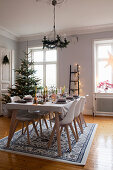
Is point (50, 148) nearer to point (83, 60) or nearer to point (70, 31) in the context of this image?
point (83, 60)

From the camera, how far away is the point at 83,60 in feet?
19.0

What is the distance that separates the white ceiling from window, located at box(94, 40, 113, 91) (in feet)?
2.97

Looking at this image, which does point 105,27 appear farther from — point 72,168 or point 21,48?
point 72,168

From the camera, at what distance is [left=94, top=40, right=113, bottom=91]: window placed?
5883mm

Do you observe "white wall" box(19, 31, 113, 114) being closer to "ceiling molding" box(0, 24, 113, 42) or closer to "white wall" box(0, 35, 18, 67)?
"ceiling molding" box(0, 24, 113, 42)

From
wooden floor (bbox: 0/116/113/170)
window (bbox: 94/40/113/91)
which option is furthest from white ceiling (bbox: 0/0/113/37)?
wooden floor (bbox: 0/116/113/170)

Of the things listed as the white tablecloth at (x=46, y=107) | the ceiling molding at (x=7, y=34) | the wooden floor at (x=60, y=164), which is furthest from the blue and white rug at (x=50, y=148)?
the ceiling molding at (x=7, y=34)

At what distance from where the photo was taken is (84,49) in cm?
579

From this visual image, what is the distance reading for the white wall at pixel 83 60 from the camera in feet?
18.7

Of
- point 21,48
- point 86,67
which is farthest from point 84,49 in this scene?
point 21,48

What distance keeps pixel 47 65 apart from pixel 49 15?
7.92ft

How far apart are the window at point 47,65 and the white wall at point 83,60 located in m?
0.49

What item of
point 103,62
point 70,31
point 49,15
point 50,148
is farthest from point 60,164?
point 70,31

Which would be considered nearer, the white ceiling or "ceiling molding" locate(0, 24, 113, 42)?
the white ceiling
